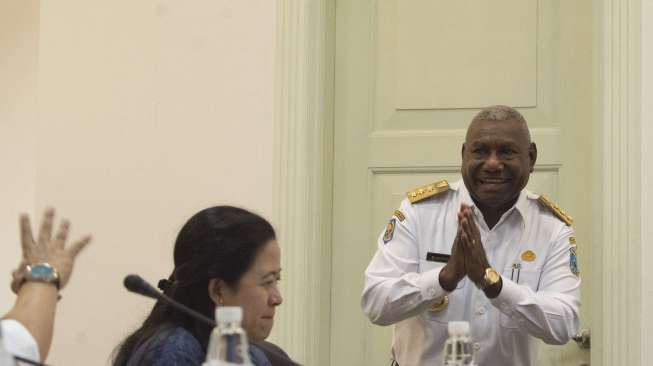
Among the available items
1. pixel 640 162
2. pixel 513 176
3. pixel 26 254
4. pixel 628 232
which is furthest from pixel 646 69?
pixel 26 254

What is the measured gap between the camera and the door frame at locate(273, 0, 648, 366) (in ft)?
12.3

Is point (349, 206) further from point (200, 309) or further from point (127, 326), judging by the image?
point (200, 309)

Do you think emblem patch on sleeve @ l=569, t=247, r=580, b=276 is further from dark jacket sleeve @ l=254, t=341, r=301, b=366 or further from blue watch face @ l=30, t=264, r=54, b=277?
blue watch face @ l=30, t=264, r=54, b=277

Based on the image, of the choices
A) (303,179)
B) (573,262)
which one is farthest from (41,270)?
(303,179)

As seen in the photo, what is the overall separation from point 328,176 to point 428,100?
46 centimetres

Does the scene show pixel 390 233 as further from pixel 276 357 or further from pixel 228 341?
pixel 228 341

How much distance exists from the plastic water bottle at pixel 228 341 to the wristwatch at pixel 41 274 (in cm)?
42

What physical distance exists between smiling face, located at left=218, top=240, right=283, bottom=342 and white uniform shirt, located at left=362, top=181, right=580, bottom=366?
0.61 meters

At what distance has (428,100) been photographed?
415 cm

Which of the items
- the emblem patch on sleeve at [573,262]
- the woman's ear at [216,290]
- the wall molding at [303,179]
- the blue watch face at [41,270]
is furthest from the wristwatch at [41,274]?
the wall molding at [303,179]

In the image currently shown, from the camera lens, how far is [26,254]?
2.05 m

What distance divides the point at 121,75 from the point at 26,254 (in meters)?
2.32

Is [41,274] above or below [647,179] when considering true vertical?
below

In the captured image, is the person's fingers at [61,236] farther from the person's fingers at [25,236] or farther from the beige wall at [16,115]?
the beige wall at [16,115]
